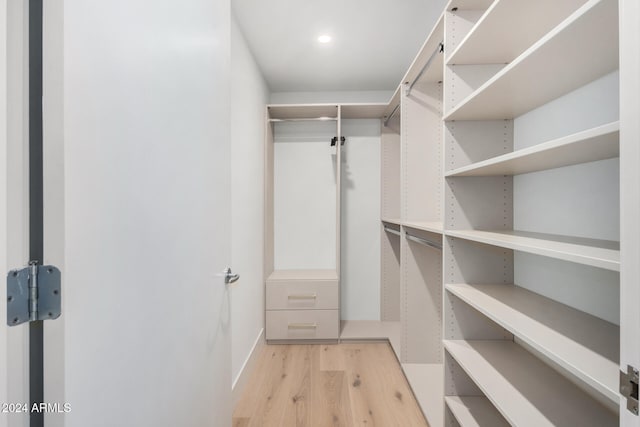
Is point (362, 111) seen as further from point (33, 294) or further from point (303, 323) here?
point (33, 294)

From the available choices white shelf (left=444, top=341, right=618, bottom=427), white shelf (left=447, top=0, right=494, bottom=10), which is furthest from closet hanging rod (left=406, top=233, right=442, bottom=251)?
white shelf (left=447, top=0, right=494, bottom=10)

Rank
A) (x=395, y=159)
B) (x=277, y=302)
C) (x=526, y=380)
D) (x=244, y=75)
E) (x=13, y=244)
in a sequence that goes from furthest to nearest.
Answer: (x=395, y=159) → (x=277, y=302) → (x=244, y=75) → (x=526, y=380) → (x=13, y=244)

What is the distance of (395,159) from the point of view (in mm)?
3072

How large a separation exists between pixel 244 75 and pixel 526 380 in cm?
232

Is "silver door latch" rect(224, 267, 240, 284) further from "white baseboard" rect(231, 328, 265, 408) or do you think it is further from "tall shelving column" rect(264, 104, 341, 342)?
"tall shelving column" rect(264, 104, 341, 342)

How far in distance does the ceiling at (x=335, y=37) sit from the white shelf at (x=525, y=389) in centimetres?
195

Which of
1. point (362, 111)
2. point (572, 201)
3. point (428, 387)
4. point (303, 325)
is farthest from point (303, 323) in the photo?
point (572, 201)

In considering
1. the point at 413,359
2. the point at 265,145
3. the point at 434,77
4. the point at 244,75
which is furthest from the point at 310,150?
the point at 413,359

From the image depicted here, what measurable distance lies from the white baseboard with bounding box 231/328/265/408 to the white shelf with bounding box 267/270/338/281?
18.9 inches

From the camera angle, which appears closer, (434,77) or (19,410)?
(19,410)

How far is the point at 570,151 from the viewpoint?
2.89 feet

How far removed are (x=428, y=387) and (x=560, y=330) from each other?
1284 mm

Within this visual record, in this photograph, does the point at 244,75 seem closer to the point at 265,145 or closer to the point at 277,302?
the point at 265,145

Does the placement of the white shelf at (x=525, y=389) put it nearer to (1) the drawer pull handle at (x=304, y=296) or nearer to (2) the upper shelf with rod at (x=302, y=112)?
(1) the drawer pull handle at (x=304, y=296)
